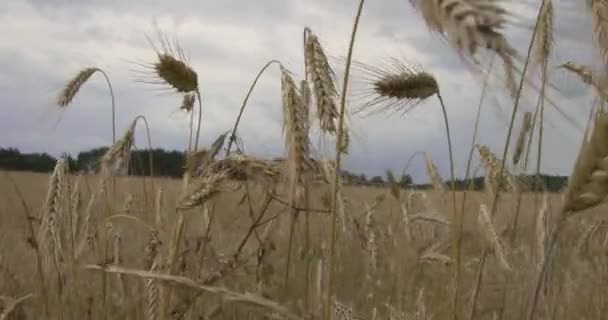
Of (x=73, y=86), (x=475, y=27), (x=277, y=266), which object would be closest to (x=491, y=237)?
(x=475, y=27)

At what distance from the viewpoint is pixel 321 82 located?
1643 mm

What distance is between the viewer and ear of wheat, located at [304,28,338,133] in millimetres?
1578

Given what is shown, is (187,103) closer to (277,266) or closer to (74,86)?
(74,86)

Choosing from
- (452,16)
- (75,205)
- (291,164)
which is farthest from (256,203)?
(452,16)

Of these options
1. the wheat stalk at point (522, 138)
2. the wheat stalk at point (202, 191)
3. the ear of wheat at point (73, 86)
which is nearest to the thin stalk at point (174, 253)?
the wheat stalk at point (202, 191)

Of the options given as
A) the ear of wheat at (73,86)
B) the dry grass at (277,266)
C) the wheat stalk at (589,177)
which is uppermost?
the ear of wheat at (73,86)

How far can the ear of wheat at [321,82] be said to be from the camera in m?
1.58

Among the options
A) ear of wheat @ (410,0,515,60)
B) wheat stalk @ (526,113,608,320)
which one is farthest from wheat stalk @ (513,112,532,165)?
ear of wheat @ (410,0,515,60)

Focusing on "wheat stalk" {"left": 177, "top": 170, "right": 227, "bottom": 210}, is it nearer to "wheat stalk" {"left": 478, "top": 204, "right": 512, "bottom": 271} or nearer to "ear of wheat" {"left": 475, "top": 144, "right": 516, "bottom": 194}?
"wheat stalk" {"left": 478, "top": 204, "right": 512, "bottom": 271}

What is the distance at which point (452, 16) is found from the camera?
3.17ft

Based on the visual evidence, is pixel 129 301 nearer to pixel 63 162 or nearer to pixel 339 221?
pixel 63 162

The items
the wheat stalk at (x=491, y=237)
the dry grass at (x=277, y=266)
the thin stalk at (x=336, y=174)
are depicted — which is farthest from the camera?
the dry grass at (x=277, y=266)

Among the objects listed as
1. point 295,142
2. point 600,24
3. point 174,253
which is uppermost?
point 600,24

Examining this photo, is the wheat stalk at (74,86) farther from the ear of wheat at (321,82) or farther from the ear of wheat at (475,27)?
the ear of wheat at (475,27)
